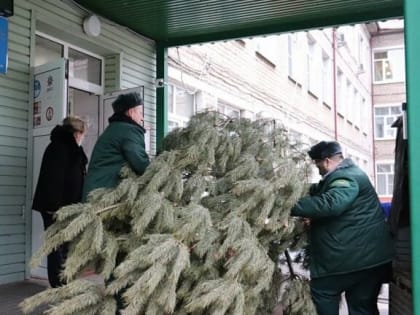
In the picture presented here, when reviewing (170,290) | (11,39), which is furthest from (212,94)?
(170,290)

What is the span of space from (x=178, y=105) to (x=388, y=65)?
26.3 m

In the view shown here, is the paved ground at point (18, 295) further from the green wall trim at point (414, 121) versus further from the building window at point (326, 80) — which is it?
the building window at point (326, 80)

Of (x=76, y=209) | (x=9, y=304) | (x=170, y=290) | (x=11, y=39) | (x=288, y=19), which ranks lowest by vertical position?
(x=9, y=304)

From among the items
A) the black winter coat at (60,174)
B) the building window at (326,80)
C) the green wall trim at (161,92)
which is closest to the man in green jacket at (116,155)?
Answer: the black winter coat at (60,174)

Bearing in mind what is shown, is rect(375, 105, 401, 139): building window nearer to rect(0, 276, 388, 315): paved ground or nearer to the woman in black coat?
rect(0, 276, 388, 315): paved ground

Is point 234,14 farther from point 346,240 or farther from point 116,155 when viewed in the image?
point 346,240

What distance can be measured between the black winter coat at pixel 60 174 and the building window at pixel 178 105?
14.2ft

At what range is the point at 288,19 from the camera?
6805 mm

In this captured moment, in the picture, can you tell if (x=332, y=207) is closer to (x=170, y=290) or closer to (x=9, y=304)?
(x=170, y=290)

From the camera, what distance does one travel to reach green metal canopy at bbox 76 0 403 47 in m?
6.28

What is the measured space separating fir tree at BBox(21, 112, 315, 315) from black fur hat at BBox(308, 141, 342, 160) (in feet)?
0.49


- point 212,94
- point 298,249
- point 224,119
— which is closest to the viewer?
point 298,249

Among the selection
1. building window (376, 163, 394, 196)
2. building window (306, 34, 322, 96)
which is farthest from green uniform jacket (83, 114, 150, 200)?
building window (376, 163, 394, 196)

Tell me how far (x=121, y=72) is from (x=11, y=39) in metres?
2.01
